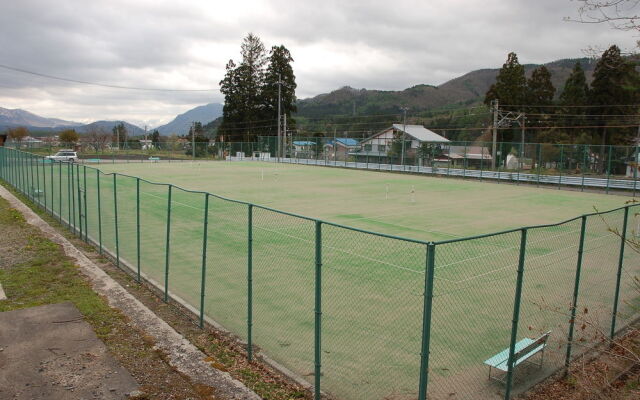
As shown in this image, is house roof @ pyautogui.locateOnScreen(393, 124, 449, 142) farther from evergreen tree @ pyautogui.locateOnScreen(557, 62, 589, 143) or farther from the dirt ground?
the dirt ground

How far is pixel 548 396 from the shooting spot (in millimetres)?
6555

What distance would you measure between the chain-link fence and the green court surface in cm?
506

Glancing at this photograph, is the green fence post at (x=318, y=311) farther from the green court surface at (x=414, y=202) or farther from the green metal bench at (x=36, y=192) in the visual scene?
the green metal bench at (x=36, y=192)

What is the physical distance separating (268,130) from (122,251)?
3080 inches

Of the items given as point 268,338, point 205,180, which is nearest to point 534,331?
point 268,338

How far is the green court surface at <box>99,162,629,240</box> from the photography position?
19.7 m

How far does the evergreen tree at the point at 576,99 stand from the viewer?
2370 inches

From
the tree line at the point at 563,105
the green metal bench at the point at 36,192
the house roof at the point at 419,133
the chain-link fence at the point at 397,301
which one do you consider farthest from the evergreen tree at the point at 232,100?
the chain-link fence at the point at 397,301

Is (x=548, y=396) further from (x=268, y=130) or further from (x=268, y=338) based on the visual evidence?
(x=268, y=130)

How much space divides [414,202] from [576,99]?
150ft

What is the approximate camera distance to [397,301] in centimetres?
949

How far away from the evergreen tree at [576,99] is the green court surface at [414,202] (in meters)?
29.3

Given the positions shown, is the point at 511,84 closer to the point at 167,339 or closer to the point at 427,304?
the point at 167,339

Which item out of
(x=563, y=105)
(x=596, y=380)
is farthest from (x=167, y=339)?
(x=563, y=105)
